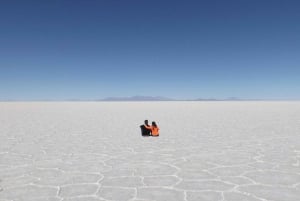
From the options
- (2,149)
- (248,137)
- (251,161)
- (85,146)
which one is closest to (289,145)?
(248,137)

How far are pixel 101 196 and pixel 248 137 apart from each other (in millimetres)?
6715

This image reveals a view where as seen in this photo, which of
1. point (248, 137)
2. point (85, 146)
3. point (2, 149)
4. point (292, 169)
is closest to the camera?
point (292, 169)

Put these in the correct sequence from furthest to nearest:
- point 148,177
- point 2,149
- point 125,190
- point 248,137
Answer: point 248,137 → point 2,149 → point 148,177 → point 125,190

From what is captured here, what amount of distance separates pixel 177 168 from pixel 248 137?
4857 millimetres

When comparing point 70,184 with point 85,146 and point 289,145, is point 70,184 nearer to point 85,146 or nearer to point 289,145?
point 85,146

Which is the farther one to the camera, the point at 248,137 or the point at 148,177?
the point at 248,137

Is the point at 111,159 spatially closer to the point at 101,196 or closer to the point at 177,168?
the point at 177,168

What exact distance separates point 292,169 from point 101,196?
3.34 m

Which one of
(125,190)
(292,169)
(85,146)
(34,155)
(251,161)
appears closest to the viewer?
(125,190)

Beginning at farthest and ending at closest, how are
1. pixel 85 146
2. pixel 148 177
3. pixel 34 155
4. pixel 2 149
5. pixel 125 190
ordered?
pixel 85 146 → pixel 2 149 → pixel 34 155 → pixel 148 177 → pixel 125 190

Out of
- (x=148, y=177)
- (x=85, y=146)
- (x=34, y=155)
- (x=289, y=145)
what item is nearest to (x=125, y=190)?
(x=148, y=177)

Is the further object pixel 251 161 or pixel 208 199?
pixel 251 161

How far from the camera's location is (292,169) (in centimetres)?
547

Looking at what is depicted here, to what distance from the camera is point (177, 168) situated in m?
5.63
